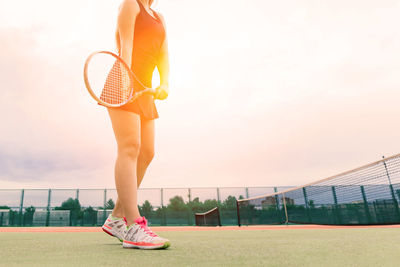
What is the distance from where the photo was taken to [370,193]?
1289cm

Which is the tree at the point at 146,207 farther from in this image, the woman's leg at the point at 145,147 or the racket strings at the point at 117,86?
the racket strings at the point at 117,86

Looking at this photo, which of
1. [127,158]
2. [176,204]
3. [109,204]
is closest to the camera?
[127,158]

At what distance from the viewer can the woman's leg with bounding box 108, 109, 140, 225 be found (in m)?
1.73

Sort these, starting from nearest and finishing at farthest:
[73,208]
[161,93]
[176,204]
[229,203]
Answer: [161,93]
[73,208]
[176,204]
[229,203]

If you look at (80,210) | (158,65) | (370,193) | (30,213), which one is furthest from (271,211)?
(158,65)

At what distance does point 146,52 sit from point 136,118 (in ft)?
1.84

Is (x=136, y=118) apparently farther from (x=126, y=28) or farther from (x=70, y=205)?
(x=70, y=205)

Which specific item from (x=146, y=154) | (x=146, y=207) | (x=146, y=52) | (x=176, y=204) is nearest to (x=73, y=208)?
(x=146, y=207)

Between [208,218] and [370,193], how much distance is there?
7.73 m

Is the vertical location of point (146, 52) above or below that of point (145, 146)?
above

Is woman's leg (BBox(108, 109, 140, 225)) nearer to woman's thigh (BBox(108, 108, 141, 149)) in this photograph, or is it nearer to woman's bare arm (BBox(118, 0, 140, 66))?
woman's thigh (BBox(108, 108, 141, 149))

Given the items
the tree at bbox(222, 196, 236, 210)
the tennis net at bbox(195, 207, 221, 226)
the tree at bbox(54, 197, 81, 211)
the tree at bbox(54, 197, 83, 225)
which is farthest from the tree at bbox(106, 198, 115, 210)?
the tree at bbox(222, 196, 236, 210)

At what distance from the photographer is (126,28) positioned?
75.2 inches

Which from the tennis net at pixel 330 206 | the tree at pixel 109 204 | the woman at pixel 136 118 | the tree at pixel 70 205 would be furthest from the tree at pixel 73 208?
the woman at pixel 136 118
